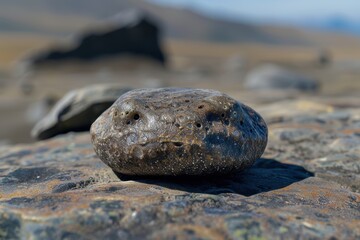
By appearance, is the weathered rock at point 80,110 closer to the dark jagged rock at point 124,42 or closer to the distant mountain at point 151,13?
the dark jagged rock at point 124,42

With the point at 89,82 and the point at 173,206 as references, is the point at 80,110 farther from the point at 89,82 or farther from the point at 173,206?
the point at 89,82

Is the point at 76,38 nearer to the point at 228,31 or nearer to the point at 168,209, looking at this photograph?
the point at 168,209

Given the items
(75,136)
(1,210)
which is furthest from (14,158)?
(1,210)

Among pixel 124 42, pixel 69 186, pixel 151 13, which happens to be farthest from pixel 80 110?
pixel 151 13

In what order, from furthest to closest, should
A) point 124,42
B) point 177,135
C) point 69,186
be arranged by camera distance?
point 124,42
point 69,186
point 177,135

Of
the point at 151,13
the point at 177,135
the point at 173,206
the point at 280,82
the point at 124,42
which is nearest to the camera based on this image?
the point at 173,206

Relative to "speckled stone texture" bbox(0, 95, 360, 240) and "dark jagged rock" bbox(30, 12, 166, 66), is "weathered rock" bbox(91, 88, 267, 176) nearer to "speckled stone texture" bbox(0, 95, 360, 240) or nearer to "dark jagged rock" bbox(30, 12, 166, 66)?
"speckled stone texture" bbox(0, 95, 360, 240)
